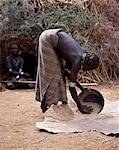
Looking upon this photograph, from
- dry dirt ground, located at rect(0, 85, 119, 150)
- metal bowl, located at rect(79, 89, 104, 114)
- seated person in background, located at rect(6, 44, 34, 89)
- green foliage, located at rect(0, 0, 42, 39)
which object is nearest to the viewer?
dry dirt ground, located at rect(0, 85, 119, 150)

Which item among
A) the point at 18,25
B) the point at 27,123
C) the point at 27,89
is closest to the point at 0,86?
the point at 27,89

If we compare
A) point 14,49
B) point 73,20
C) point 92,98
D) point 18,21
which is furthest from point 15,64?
point 92,98

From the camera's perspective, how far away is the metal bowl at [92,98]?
204 inches

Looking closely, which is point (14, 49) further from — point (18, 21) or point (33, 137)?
point (33, 137)

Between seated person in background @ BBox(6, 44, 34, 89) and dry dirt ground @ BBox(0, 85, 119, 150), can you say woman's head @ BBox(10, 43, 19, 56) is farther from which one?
dry dirt ground @ BBox(0, 85, 119, 150)

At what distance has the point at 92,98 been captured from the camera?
5227 millimetres

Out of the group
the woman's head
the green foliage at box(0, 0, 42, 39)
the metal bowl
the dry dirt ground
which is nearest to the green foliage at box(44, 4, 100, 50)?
the green foliage at box(0, 0, 42, 39)

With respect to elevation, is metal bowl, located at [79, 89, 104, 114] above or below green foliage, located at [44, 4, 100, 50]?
below

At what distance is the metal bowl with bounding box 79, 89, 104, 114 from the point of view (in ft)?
17.0

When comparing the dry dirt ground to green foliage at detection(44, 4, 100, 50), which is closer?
the dry dirt ground

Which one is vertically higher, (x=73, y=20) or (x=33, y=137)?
(x=73, y=20)

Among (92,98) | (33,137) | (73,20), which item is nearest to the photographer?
(33,137)

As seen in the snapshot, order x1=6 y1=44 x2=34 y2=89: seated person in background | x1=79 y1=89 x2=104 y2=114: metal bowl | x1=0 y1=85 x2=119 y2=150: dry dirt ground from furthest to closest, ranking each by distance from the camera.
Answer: x1=6 y1=44 x2=34 y2=89: seated person in background < x1=79 y1=89 x2=104 y2=114: metal bowl < x1=0 y1=85 x2=119 y2=150: dry dirt ground

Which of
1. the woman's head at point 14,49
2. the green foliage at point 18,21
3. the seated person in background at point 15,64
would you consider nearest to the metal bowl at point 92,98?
the seated person in background at point 15,64
